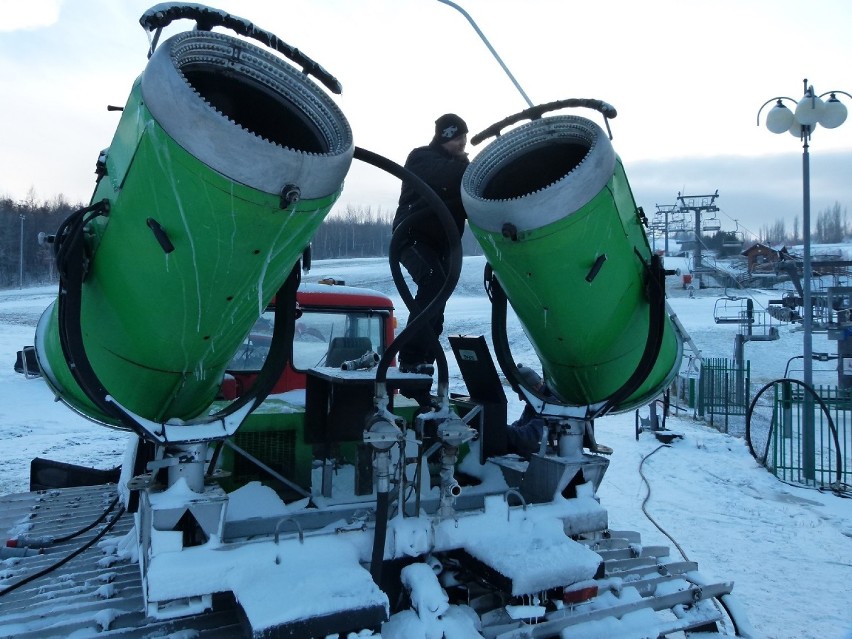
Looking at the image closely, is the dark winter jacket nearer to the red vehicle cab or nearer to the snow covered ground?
the red vehicle cab

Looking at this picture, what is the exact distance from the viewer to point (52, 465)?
5.72m

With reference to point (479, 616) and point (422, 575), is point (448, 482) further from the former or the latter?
point (479, 616)

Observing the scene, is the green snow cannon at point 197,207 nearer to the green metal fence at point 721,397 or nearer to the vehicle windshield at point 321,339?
the vehicle windshield at point 321,339

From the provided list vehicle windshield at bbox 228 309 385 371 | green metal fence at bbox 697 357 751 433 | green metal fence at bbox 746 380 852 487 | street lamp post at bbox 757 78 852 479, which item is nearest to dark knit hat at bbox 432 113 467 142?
vehicle windshield at bbox 228 309 385 371

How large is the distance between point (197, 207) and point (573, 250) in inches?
61.0

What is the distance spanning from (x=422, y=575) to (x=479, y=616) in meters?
0.45

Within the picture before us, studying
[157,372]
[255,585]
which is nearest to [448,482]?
[255,585]

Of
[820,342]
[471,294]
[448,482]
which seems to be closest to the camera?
[448,482]

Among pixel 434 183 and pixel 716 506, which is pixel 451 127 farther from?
pixel 716 506

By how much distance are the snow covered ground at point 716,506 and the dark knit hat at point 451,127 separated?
10.3ft

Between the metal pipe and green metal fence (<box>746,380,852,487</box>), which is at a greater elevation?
the metal pipe

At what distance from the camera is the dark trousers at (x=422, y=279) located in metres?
4.12

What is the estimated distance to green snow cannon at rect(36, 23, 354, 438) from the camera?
196 cm

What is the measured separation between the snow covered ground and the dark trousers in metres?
2.22
